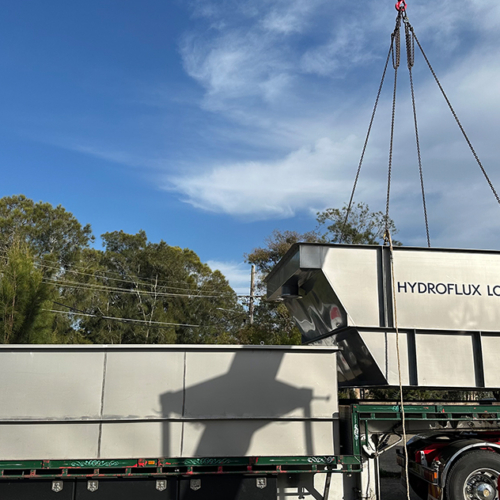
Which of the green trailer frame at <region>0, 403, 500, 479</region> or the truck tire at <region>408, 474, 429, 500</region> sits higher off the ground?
the green trailer frame at <region>0, 403, 500, 479</region>

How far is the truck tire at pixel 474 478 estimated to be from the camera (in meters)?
6.53

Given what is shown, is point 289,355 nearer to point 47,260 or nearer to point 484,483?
point 484,483

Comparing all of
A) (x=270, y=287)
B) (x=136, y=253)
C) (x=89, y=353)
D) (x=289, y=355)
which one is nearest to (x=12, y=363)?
(x=89, y=353)

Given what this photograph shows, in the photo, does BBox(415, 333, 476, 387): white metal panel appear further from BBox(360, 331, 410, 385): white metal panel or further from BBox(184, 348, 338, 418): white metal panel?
BBox(184, 348, 338, 418): white metal panel

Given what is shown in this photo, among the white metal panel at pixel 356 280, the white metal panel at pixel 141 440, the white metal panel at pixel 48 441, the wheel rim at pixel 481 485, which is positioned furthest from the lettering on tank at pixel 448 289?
the white metal panel at pixel 48 441

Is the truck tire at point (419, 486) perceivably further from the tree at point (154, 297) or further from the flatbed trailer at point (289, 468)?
the tree at point (154, 297)

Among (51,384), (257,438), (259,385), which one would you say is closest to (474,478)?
(257,438)

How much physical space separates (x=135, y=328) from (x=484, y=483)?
32.7 metres

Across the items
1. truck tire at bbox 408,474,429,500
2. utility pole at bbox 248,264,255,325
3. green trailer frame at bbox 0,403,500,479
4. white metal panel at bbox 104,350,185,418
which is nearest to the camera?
green trailer frame at bbox 0,403,500,479

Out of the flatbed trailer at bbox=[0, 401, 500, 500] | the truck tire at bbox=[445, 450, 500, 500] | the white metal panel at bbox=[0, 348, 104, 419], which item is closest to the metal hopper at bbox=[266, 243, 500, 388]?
the flatbed trailer at bbox=[0, 401, 500, 500]

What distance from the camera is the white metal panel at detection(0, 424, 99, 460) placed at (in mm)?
6227

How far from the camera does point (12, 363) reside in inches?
254

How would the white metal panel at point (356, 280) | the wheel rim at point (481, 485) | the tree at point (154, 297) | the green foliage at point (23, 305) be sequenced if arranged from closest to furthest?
the wheel rim at point (481, 485), the white metal panel at point (356, 280), the green foliage at point (23, 305), the tree at point (154, 297)

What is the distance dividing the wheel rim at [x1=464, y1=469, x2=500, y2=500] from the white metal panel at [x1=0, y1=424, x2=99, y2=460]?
4827mm
